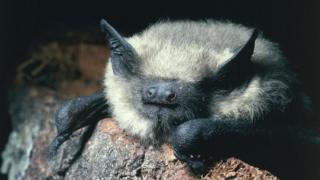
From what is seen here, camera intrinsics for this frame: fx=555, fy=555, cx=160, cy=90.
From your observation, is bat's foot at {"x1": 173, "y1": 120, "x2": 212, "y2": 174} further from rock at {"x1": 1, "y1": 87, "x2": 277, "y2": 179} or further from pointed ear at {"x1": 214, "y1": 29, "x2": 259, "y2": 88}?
pointed ear at {"x1": 214, "y1": 29, "x2": 259, "y2": 88}

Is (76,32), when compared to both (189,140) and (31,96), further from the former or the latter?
(189,140)

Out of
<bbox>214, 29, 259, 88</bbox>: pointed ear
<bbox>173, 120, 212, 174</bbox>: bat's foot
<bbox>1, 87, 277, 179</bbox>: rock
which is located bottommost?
<bbox>1, 87, 277, 179</bbox>: rock

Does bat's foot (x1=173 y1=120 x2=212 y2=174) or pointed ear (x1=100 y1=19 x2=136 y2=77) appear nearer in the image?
bat's foot (x1=173 y1=120 x2=212 y2=174)

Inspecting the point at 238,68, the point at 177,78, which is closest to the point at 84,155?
the point at 177,78

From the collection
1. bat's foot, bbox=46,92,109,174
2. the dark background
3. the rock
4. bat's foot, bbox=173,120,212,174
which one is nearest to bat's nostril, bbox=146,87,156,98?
bat's foot, bbox=173,120,212,174

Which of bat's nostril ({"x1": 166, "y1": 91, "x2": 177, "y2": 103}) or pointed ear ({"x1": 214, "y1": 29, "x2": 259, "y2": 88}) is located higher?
pointed ear ({"x1": 214, "y1": 29, "x2": 259, "y2": 88})

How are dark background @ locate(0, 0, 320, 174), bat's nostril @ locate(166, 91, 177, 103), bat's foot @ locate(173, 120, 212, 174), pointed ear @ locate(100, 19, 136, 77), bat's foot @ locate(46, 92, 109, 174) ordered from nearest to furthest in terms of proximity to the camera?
bat's foot @ locate(173, 120, 212, 174) → bat's nostril @ locate(166, 91, 177, 103) → pointed ear @ locate(100, 19, 136, 77) → bat's foot @ locate(46, 92, 109, 174) → dark background @ locate(0, 0, 320, 174)

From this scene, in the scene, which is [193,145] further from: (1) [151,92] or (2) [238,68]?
(2) [238,68]

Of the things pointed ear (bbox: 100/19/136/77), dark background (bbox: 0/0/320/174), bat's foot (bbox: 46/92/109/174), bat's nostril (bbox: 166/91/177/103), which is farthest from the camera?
dark background (bbox: 0/0/320/174)
